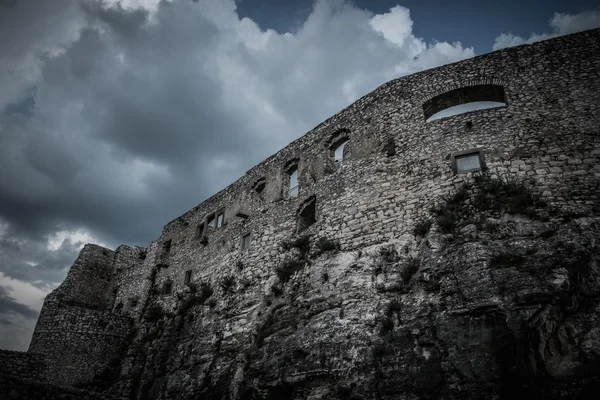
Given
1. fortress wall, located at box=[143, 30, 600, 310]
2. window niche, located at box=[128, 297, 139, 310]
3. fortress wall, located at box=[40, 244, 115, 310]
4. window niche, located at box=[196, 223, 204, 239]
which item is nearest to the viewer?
fortress wall, located at box=[143, 30, 600, 310]

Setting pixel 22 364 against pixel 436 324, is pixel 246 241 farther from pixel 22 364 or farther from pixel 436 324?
pixel 436 324

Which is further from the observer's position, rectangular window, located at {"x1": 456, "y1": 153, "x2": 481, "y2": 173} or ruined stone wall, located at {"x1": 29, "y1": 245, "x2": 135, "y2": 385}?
ruined stone wall, located at {"x1": 29, "y1": 245, "x2": 135, "y2": 385}

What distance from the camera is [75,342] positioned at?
1859 cm

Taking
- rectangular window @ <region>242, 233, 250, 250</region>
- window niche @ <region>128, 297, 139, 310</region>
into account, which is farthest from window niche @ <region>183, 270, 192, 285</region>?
window niche @ <region>128, 297, 139, 310</region>

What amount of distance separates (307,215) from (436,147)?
581 centimetres

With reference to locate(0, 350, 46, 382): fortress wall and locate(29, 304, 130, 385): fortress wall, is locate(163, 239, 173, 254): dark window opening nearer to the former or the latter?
locate(29, 304, 130, 385): fortress wall

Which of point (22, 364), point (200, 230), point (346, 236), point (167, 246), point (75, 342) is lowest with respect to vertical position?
point (22, 364)

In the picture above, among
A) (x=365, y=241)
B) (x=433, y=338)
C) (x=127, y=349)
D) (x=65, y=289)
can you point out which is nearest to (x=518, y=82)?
(x=365, y=241)

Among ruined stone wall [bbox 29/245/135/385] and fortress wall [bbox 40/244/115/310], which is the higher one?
fortress wall [bbox 40/244/115/310]

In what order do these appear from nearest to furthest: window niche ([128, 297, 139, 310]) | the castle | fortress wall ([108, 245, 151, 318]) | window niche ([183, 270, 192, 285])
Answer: the castle, window niche ([183, 270, 192, 285]), window niche ([128, 297, 139, 310]), fortress wall ([108, 245, 151, 318])

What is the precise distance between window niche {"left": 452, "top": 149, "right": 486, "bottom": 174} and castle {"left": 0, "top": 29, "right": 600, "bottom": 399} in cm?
4

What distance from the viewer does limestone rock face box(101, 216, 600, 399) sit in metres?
7.68

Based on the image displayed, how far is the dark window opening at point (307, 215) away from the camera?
1605 centimetres

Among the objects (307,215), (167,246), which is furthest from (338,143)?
(167,246)
